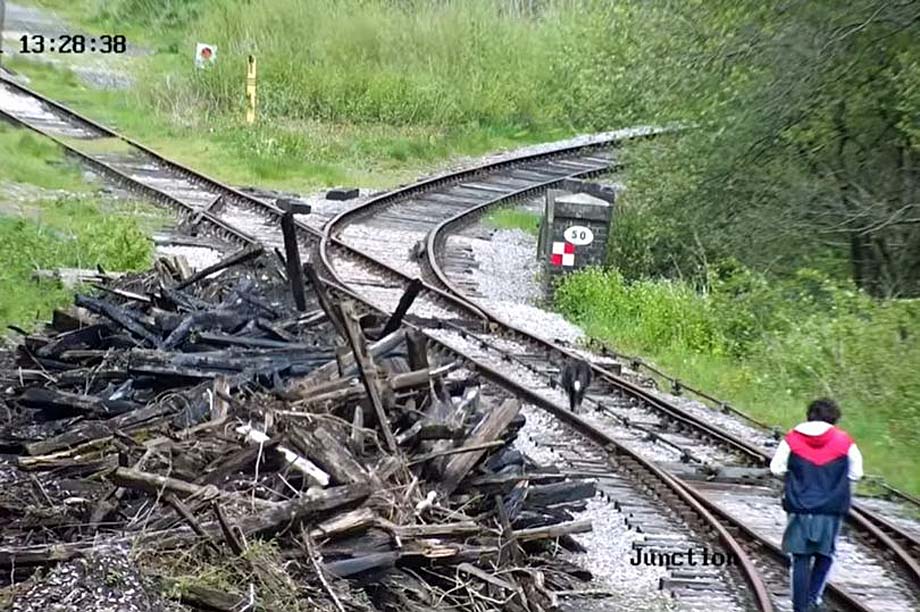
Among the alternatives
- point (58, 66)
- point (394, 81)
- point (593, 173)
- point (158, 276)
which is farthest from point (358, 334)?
point (58, 66)

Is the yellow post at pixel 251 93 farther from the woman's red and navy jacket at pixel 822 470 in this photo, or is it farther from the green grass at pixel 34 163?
the woman's red and navy jacket at pixel 822 470

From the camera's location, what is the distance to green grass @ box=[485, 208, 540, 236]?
25953 mm

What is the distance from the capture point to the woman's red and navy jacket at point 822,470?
8.37 m

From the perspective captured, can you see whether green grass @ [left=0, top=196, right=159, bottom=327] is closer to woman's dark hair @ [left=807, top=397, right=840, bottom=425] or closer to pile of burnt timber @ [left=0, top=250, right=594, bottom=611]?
pile of burnt timber @ [left=0, top=250, right=594, bottom=611]

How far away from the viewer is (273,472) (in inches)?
314

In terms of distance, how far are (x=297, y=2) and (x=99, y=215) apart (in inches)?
828

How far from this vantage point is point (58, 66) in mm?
38438

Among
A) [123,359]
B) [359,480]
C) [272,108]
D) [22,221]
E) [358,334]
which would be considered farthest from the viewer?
[272,108]

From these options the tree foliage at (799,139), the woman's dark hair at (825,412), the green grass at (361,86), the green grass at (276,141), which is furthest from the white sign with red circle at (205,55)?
the woman's dark hair at (825,412)

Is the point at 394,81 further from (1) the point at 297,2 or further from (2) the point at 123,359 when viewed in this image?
(2) the point at 123,359

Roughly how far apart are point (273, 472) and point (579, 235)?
13.4m
